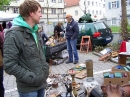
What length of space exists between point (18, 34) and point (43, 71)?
53 cm

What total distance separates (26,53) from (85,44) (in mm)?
8943

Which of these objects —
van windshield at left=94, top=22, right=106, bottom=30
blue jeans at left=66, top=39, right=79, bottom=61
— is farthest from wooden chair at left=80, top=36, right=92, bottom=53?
blue jeans at left=66, top=39, right=79, bottom=61

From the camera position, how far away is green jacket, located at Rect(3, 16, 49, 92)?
→ 2188 mm

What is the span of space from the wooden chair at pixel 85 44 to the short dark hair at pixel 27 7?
343 inches

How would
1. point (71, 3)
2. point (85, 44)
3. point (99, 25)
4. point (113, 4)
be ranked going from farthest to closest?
point (71, 3), point (113, 4), point (99, 25), point (85, 44)

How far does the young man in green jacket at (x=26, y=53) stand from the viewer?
2.19 meters

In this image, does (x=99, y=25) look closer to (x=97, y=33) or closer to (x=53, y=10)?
(x=97, y=33)

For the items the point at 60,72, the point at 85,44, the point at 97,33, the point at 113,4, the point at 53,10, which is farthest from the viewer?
the point at 53,10

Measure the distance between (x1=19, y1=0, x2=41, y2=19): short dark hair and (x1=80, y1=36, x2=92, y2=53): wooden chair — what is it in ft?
28.5

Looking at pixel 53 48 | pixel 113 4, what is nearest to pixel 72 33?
pixel 53 48

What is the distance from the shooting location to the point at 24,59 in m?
2.29

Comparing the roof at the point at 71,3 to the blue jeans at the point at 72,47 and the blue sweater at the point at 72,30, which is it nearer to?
the blue jeans at the point at 72,47

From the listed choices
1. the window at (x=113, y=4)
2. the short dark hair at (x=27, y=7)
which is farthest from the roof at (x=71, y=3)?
the short dark hair at (x=27, y=7)

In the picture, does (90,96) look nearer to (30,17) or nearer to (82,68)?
(30,17)
